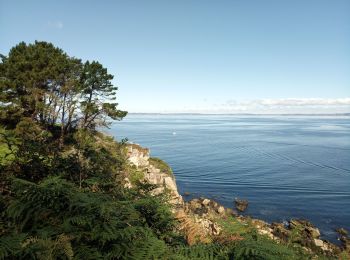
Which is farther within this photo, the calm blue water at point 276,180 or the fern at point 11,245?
the calm blue water at point 276,180

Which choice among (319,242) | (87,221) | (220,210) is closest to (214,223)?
(87,221)

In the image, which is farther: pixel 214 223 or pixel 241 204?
pixel 241 204

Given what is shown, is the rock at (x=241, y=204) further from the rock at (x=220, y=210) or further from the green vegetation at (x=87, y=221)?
the green vegetation at (x=87, y=221)

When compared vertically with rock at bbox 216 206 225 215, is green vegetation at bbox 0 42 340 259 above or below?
above

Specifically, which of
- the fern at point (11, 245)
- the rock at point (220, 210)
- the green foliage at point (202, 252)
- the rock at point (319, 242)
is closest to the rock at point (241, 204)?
the rock at point (220, 210)

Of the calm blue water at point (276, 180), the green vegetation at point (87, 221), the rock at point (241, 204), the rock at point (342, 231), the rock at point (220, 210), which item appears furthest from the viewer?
the rock at point (241, 204)

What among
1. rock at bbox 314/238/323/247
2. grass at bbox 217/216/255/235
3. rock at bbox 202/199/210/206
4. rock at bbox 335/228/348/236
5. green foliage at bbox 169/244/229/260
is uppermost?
green foliage at bbox 169/244/229/260

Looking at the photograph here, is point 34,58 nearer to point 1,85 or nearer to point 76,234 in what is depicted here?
point 1,85

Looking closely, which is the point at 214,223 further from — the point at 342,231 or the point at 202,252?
the point at 342,231

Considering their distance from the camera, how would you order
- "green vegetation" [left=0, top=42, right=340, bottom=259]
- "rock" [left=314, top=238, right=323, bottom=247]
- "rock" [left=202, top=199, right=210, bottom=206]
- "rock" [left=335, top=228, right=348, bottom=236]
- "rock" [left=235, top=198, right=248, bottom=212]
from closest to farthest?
"green vegetation" [left=0, top=42, right=340, bottom=259], "rock" [left=314, top=238, right=323, bottom=247], "rock" [left=335, top=228, right=348, bottom=236], "rock" [left=235, top=198, right=248, bottom=212], "rock" [left=202, top=199, right=210, bottom=206]

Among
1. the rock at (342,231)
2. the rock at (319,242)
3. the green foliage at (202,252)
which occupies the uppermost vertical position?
the green foliage at (202,252)

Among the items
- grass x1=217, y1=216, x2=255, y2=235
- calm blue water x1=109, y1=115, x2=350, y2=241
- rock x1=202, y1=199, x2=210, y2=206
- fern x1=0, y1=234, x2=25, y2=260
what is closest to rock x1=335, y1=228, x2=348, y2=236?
calm blue water x1=109, y1=115, x2=350, y2=241

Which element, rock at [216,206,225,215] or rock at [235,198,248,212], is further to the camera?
rock at [235,198,248,212]

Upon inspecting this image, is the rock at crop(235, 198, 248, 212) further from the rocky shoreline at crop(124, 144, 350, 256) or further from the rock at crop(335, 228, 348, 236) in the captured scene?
the rock at crop(335, 228, 348, 236)
